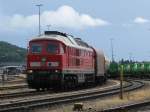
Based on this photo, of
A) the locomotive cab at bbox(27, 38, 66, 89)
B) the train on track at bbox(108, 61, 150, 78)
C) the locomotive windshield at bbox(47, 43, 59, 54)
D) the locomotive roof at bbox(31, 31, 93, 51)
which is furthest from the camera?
the train on track at bbox(108, 61, 150, 78)

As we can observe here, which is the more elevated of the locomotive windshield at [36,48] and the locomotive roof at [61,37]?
the locomotive roof at [61,37]

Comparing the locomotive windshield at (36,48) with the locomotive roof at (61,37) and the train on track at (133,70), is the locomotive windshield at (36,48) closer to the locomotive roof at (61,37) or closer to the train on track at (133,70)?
the locomotive roof at (61,37)

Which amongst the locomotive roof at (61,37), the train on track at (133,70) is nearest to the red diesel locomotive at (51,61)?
the locomotive roof at (61,37)

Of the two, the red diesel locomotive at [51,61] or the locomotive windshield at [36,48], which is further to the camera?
the locomotive windshield at [36,48]

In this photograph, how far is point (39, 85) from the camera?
34.3 metres

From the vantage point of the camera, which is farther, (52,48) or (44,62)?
(52,48)

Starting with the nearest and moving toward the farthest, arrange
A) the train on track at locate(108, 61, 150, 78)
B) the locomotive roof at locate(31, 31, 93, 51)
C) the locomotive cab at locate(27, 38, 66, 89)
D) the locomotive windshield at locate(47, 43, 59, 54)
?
1. the locomotive cab at locate(27, 38, 66, 89)
2. the locomotive windshield at locate(47, 43, 59, 54)
3. the locomotive roof at locate(31, 31, 93, 51)
4. the train on track at locate(108, 61, 150, 78)

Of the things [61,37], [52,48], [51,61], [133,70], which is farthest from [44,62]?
[133,70]

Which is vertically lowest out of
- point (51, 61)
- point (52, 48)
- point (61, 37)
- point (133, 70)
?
point (133, 70)

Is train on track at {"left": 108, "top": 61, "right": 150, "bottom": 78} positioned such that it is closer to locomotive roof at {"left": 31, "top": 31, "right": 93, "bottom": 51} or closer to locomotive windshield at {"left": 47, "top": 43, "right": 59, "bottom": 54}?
locomotive roof at {"left": 31, "top": 31, "right": 93, "bottom": 51}

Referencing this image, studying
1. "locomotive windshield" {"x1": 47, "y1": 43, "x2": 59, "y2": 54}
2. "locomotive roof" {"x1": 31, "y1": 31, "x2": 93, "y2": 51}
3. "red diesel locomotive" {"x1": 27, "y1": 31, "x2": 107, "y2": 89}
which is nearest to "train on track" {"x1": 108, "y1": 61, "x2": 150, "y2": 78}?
"locomotive roof" {"x1": 31, "y1": 31, "x2": 93, "y2": 51}

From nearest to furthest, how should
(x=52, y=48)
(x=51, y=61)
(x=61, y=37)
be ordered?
(x=51, y=61), (x=52, y=48), (x=61, y=37)

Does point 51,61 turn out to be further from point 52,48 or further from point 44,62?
point 52,48

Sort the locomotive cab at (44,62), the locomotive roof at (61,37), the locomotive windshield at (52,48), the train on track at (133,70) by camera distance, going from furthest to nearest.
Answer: the train on track at (133,70)
the locomotive roof at (61,37)
the locomotive windshield at (52,48)
the locomotive cab at (44,62)
